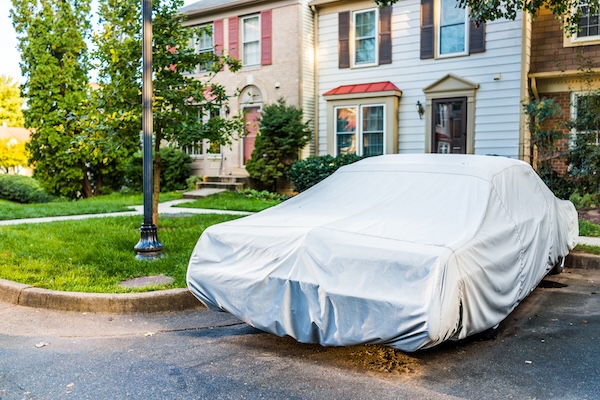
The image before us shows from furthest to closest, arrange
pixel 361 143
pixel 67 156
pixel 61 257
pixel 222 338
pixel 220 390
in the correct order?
pixel 67 156
pixel 361 143
pixel 61 257
pixel 222 338
pixel 220 390

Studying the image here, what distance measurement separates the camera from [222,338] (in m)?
4.76

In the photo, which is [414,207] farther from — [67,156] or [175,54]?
[67,156]

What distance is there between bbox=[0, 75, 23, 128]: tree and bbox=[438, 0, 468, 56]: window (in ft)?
118

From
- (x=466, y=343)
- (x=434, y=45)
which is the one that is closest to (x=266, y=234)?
(x=466, y=343)

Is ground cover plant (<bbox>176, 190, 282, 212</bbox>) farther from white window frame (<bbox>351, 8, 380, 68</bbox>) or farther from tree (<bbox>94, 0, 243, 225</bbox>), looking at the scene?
white window frame (<bbox>351, 8, 380, 68</bbox>)

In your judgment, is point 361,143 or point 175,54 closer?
point 175,54

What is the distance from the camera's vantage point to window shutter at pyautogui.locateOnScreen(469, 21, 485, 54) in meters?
14.8

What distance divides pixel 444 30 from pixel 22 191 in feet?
50.2

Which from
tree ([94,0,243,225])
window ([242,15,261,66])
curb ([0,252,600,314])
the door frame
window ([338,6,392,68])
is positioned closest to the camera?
curb ([0,252,600,314])

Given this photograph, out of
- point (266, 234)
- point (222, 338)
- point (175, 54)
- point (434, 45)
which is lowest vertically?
point (222, 338)

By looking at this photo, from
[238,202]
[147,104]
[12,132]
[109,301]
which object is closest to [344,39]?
[238,202]

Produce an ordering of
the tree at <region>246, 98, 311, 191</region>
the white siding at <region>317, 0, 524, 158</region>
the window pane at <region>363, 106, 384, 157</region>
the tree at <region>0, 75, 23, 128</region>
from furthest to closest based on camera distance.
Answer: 1. the tree at <region>0, 75, 23, 128</region>
2. the tree at <region>246, 98, 311, 191</region>
3. the window pane at <region>363, 106, 384, 157</region>
4. the white siding at <region>317, 0, 524, 158</region>

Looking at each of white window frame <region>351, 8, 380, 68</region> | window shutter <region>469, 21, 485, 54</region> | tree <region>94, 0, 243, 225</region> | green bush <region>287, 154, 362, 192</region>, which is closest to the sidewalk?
tree <region>94, 0, 243, 225</region>

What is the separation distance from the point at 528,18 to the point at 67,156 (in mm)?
14562
